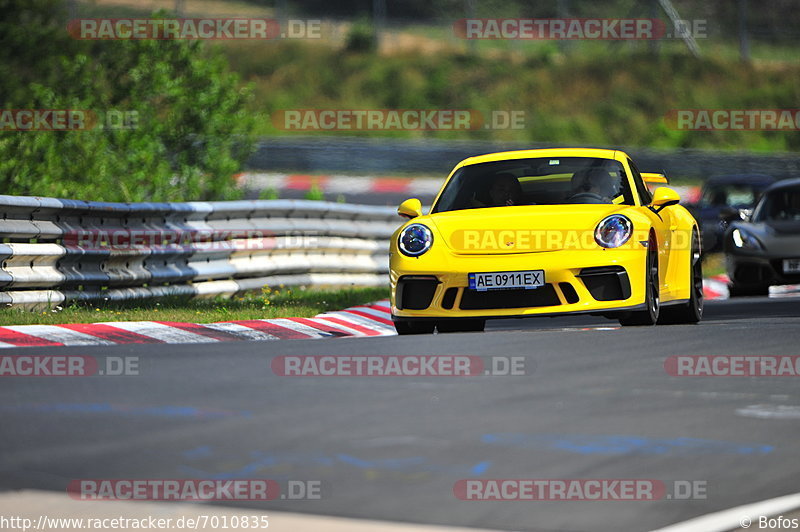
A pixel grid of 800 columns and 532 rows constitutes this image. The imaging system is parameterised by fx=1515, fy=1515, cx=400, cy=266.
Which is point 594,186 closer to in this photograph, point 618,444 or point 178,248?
point 178,248

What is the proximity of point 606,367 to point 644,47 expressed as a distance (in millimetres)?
38753

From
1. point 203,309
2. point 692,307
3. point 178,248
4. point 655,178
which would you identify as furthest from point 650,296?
point 178,248

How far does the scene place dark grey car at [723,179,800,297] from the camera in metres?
15.4

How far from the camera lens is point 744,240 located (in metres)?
15.8

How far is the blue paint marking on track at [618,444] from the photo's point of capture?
224 inches

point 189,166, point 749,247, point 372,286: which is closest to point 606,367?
point 749,247

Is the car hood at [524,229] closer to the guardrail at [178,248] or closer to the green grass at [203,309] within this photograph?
the green grass at [203,309]

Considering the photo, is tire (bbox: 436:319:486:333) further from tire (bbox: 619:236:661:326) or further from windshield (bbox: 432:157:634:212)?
tire (bbox: 619:236:661:326)

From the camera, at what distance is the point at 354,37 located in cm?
4519

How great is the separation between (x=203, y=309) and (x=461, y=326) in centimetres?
227

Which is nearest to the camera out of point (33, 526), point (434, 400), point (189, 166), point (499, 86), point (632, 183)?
point (33, 526)

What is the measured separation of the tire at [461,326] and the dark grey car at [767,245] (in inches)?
202

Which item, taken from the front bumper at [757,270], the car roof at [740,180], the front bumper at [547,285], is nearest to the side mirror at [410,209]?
the front bumper at [547,285]

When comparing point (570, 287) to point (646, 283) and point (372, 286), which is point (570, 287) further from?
point (372, 286)
